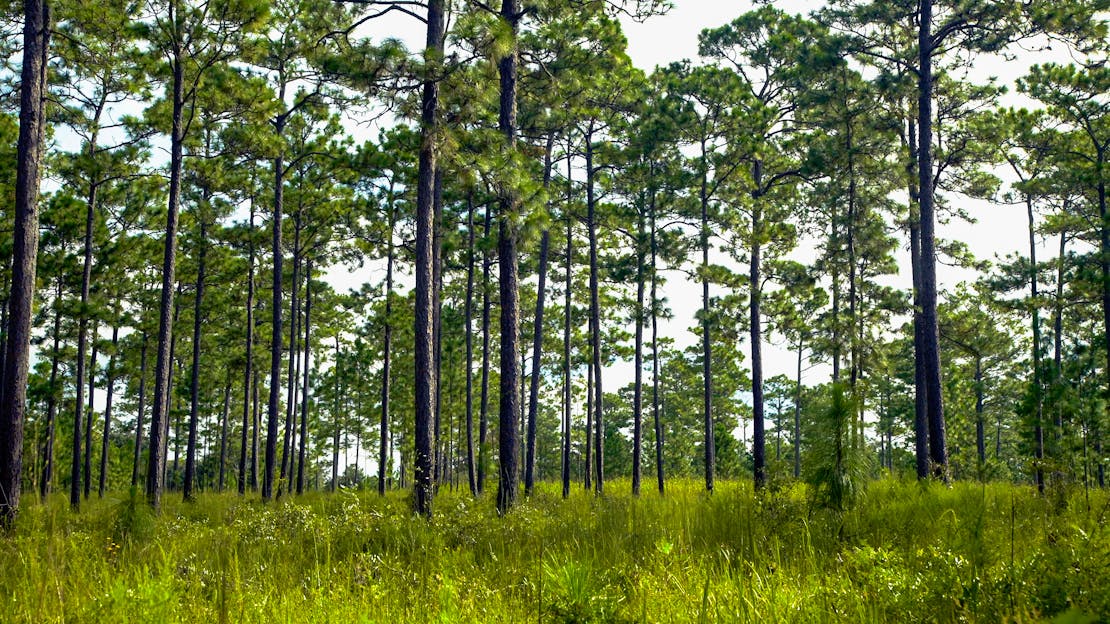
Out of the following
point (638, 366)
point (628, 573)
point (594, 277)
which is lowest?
point (628, 573)

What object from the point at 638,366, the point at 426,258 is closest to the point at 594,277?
the point at 638,366

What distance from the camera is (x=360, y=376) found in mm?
33625

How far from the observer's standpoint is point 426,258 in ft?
36.7

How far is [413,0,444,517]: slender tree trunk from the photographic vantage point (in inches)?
418

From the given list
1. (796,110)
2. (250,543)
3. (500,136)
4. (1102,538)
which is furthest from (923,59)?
(250,543)

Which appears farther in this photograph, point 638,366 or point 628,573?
point 638,366

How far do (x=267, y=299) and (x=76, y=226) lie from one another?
8.65 meters

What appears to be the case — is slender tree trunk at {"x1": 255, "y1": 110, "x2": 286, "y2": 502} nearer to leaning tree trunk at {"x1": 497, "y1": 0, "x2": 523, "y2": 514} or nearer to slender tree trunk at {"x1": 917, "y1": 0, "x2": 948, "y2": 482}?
leaning tree trunk at {"x1": 497, "y1": 0, "x2": 523, "y2": 514}

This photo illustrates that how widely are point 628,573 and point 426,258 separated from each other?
24.1 feet

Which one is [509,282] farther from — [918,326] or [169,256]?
[918,326]

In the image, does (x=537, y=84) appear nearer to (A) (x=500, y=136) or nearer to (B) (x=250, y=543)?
(A) (x=500, y=136)

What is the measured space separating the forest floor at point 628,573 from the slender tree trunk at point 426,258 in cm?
224

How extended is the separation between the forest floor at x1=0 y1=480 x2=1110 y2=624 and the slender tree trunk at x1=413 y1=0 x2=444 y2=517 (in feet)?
7.34

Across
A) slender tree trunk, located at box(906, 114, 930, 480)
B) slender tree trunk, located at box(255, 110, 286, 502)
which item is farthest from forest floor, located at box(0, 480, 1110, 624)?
slender tree trunk, located at box(255, 110, 286, 502)
